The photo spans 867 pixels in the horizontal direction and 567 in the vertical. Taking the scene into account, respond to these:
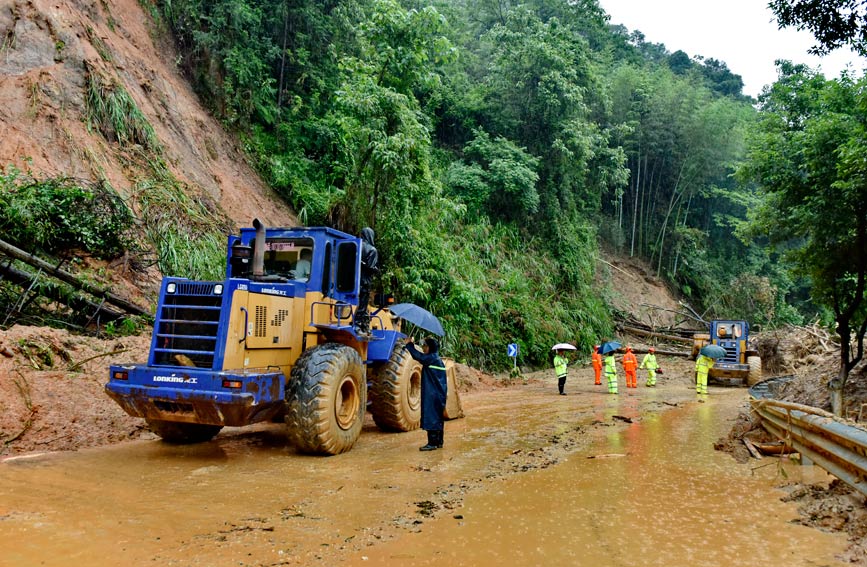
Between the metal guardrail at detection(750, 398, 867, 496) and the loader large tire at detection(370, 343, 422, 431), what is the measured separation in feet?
15.0

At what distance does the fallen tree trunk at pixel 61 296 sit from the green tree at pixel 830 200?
35.1 feet

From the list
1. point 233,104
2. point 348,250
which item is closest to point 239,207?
point 233,104

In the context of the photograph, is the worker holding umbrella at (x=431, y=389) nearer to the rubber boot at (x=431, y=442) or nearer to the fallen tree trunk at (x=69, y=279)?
the rubber boot at (x=431, y=442)

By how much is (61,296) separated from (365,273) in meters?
4.99

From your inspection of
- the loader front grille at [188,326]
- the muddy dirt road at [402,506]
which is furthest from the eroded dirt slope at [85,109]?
the muddy dirt road at [402,506]

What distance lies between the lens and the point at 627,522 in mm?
4496

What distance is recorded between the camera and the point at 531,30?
23.3 meters

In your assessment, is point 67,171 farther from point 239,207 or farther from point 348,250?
point 348,250

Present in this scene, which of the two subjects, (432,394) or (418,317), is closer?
(432,394)

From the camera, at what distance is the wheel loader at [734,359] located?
59.4ft

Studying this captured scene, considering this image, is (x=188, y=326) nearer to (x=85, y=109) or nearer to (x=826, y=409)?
(x=826, y=409)

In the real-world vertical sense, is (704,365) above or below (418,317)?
below

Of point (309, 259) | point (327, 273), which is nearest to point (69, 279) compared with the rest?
point (309, 259)

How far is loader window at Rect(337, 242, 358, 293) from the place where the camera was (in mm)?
7812
